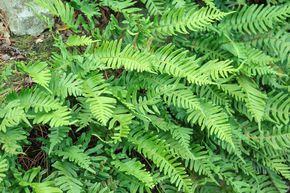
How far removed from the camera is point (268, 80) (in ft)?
12.3

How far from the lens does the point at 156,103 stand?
133 inches

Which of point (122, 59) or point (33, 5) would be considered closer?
point (122, 59)

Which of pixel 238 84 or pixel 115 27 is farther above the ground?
pixel 115 27

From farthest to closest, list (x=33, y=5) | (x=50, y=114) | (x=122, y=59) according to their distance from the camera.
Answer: (x=33, y=5) → (x=122, y=59) → (x=50, y=114)

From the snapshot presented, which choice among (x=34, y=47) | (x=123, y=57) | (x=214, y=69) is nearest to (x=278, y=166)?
(x=214, y=69)

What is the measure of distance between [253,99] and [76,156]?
1.42 metres

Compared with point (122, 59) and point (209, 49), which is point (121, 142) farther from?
point (209, 49)

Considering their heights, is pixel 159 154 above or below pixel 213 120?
below

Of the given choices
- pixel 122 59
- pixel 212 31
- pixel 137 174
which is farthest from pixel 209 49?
pixel 137 174

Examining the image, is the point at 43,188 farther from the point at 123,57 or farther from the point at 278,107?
the point at 278,107

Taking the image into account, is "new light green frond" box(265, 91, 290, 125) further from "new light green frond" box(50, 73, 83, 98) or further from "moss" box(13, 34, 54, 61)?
"moss" box(13, 34, 54, 61)

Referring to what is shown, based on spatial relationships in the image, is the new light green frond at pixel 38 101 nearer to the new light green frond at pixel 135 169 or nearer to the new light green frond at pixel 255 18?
the new light green frond at pixel 135 169

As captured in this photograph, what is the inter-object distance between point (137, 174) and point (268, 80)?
1.38 metres

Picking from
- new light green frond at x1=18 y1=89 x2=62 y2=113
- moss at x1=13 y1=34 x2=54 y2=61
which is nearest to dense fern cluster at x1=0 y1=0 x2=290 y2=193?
new light green frond at x1=18 y1=89 x2=62 y2=113
